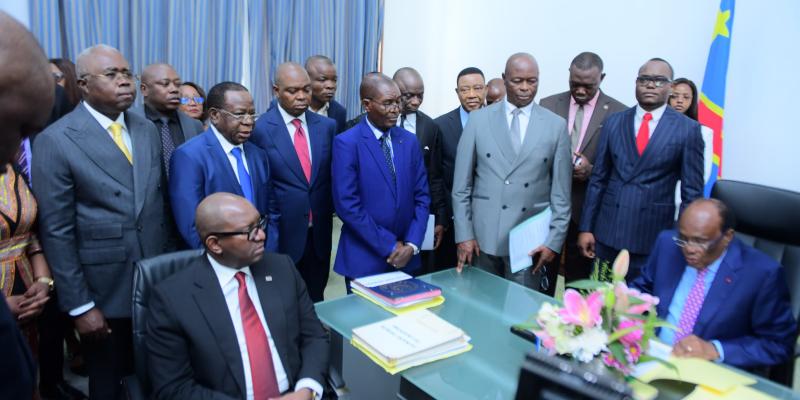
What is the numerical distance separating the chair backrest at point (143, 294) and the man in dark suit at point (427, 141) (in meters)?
1.70

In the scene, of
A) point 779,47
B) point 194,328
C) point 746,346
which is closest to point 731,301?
point 746,346

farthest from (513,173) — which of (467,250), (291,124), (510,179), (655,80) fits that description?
(291,124)

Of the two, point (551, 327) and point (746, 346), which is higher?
point (551, 327)

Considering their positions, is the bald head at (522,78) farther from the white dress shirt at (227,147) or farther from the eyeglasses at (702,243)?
the white dress shirt at (227,147)

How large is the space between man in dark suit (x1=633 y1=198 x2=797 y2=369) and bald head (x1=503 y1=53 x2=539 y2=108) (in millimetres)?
1073

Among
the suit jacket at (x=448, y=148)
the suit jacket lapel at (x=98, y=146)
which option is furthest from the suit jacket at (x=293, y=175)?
the suit jacket at (x=448, y=148)

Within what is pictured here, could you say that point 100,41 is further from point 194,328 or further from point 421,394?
point 421,394

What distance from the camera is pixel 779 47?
3564mm

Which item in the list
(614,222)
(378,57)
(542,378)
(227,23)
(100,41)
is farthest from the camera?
(378,57)

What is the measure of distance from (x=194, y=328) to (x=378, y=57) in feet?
16.4

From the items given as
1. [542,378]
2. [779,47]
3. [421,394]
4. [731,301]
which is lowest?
[421,394]

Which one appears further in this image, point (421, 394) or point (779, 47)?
point (779, 47)

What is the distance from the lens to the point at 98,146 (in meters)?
1.92

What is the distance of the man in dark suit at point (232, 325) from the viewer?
1485mm
